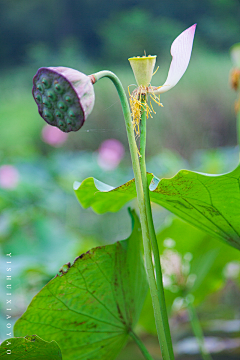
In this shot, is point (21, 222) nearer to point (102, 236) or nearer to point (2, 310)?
point (2, 310)

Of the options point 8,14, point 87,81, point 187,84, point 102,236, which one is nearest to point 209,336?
point 87,81

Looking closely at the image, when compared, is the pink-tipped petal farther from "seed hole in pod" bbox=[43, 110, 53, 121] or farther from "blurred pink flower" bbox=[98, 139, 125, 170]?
"blurred pink flower" bbox=[98, 139, 125, 170]

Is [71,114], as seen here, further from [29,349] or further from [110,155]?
[110,155]

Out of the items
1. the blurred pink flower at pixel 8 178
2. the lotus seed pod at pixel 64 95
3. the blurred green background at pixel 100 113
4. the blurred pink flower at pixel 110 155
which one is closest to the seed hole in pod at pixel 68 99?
the lotus seed pod at pixel 64 95

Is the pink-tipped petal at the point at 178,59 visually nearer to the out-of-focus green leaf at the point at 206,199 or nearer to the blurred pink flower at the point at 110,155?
the out-of-focus green leaf at the point at 206,199

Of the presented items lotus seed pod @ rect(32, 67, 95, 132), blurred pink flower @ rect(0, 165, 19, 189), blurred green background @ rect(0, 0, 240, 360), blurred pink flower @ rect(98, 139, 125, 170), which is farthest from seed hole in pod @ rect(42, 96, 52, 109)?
blurred pink flower @ rect(98, 139, 125, 170)

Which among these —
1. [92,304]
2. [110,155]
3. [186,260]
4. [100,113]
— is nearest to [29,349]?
[92,304]
